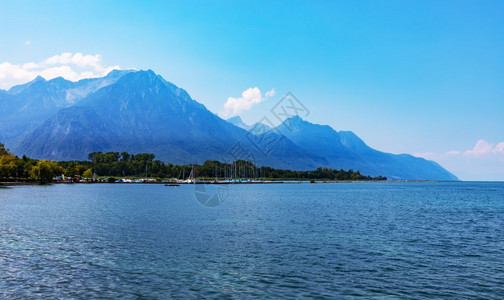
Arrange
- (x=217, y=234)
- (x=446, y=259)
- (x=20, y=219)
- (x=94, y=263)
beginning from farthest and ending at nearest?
1. (x=20, y=219)
2. (x=217, y=234)
3. (x=446, y=259)
4. (x=94, y=263)

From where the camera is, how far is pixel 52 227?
5603cm

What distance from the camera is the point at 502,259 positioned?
37.8m

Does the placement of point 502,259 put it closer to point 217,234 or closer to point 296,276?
point 296,276

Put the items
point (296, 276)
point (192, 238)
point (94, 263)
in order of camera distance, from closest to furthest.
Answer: point (296, 276) < point (94, 263) < point (192, 238)

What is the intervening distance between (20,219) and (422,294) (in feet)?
205

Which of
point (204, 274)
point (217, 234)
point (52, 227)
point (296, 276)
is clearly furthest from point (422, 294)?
point (52, 227)

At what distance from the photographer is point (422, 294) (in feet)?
86.1

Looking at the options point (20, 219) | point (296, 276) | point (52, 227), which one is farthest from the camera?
point (20, 219)

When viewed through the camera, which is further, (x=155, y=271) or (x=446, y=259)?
(x=446, y=259)

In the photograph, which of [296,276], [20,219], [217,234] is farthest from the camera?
[20,219]

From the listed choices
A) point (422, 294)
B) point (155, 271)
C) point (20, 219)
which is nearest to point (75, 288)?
point (155, 271)

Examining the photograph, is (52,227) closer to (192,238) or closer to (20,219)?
(20,219)

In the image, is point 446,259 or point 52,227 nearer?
point 446,259

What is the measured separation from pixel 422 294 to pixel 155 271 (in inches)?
793
